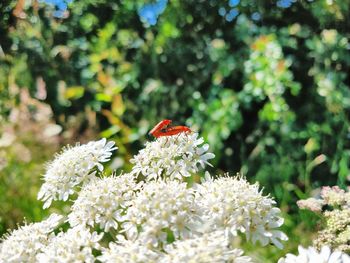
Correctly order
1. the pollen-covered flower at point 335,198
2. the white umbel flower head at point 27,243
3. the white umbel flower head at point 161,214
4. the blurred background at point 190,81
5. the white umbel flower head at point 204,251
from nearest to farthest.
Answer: the white umbel flower head at point 204,251 < the white umbel flower head at point 161,214 < the white umbel flower head at point 27,243 < the pollen-covered flower at point 335,198 < the blurred background at point 190,81

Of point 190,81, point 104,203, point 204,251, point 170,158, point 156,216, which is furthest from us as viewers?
point 190,81

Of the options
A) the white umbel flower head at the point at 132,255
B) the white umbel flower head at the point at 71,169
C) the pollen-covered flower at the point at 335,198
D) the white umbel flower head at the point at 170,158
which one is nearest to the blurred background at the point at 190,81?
the pollen-covered flower at the point at 335,198

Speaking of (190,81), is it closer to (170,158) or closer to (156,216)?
(170,158)

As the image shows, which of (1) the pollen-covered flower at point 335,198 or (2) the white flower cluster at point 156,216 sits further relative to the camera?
(1) the pollen-covered flower at point 335,198

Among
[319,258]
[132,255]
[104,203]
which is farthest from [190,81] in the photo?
[132,255]

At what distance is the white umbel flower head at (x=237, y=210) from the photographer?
199 centimetres

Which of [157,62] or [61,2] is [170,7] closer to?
[157,62]

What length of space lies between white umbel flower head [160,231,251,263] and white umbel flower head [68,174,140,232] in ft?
0.90

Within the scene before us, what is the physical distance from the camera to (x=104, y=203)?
207cm

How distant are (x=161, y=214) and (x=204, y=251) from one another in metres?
0.18

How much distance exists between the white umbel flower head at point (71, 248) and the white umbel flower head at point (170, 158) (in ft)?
0.82

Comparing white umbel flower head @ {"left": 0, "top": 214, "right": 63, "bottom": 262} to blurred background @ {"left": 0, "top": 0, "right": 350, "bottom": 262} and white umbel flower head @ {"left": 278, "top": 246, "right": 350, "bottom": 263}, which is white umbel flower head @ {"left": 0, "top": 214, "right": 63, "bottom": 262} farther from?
blurred background @ {"left": 0, "top": 0, "right": 350, "bottom": 262}

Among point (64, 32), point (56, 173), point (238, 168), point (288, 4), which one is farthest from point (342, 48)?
point (56, 173)

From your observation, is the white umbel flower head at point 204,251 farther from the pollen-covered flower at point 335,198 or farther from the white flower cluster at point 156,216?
the pollen-covered flower at point 335,198
